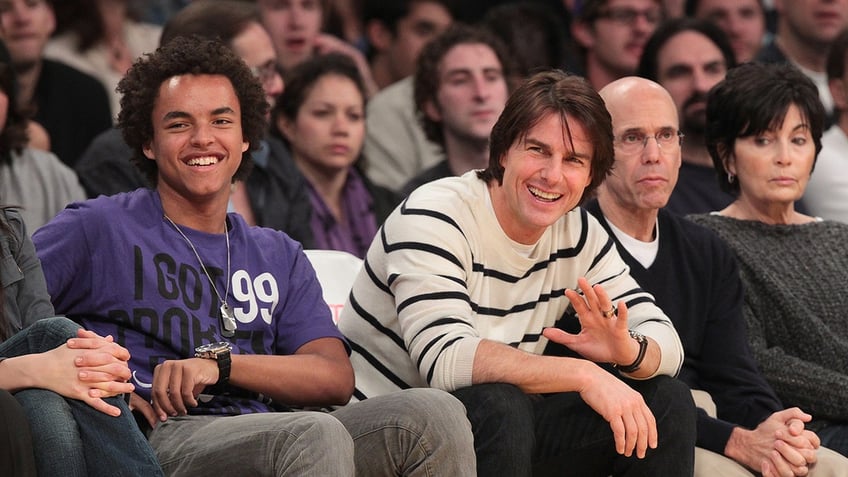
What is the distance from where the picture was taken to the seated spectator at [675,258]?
3.38 metres

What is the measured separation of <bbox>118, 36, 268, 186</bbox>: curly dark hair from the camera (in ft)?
9.85

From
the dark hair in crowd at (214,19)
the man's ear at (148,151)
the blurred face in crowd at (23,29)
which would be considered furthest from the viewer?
the blurred face in crowd at (23,29)

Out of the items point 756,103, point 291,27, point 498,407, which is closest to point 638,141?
point 756,103

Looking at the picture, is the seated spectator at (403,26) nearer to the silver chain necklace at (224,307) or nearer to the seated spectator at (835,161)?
the seated spectator at (835,161)

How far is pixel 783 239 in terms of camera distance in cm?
370

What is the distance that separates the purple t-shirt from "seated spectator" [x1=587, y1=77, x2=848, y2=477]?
90 centimetres

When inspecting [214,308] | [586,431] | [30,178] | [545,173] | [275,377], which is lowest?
[586,431]

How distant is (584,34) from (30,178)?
8.44 ft

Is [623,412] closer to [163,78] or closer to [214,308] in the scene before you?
[214,308]

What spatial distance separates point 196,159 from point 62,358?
633 mm

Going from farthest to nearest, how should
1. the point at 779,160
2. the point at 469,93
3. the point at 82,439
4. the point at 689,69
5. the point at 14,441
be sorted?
the point at 469,93
the point at 689,69
the point at 779,160
the point at 82,439
the point at 14,441

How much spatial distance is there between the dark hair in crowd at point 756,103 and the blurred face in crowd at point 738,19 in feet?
6.67

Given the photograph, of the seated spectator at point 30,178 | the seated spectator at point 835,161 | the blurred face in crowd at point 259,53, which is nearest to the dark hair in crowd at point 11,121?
the seated spectator at point 30,178

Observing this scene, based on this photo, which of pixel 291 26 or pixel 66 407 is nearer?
pixel 66 407
